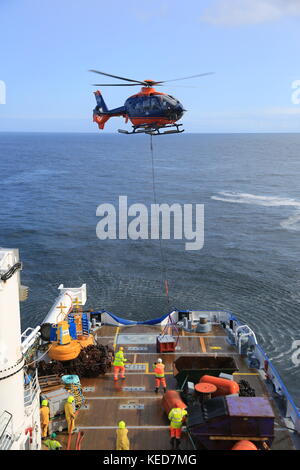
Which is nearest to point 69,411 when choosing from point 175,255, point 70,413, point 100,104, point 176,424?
point 70,413

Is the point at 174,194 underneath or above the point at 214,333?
above

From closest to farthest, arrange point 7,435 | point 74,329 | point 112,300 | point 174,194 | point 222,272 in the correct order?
point 7,435
point 74,329
point 112,300
point 222,272
point 174,194

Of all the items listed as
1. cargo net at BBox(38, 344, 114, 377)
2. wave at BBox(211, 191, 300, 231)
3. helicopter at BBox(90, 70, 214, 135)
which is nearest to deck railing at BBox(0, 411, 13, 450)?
cargo net at BBox(38, 344, 114, 377)

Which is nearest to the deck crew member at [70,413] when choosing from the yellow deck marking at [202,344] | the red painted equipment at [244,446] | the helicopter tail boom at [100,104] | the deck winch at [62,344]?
the deck winch at [62,344]

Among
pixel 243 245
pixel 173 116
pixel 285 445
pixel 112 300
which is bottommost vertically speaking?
pixel 285 445

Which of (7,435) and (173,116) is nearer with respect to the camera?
(7,435)

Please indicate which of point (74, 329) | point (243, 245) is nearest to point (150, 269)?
point (243, 245)
